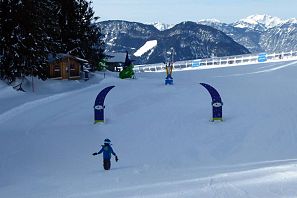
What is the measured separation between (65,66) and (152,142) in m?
23.4

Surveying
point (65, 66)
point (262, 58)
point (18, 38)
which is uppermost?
point (18, 38)

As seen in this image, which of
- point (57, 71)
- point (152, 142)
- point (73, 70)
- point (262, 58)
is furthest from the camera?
point (262, 58)

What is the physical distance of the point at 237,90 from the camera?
32.8 metres

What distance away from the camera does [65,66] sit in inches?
1564

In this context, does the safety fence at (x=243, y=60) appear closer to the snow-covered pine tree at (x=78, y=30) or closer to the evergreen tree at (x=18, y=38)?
the snow-covered pine tree at (x=78, y=30)

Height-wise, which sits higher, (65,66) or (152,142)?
(65,66)

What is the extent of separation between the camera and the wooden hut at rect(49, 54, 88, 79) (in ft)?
128

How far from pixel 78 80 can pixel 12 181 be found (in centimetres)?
2837

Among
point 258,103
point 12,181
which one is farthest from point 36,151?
point 258,103

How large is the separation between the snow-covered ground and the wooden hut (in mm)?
4747

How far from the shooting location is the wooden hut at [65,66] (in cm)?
3889

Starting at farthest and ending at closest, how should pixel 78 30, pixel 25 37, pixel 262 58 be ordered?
pixel 262 58, pixel 78 30, pixel 25 37

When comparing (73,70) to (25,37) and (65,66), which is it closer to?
(65,66)

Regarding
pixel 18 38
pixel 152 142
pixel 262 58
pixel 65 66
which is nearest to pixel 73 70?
pixel 65 66
